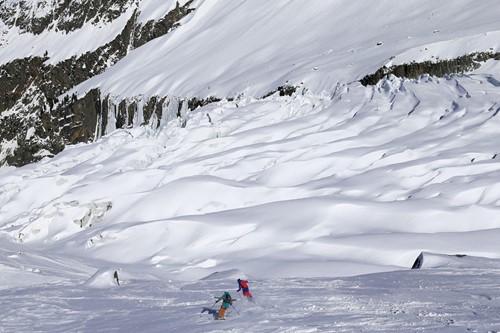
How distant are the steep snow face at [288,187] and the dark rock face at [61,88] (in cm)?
2317

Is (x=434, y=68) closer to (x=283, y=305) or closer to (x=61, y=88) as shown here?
(x=283, y=305)

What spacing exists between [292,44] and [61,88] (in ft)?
114

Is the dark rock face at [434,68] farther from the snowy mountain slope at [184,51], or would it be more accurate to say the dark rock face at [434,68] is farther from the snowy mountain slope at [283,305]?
the snowy mountain slope at [283,305]

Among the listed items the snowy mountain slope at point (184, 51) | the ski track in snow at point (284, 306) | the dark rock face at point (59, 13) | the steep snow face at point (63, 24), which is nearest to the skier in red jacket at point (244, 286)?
the ski track in snow at point (284, 306)

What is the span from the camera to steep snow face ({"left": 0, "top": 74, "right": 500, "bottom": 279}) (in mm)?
15336

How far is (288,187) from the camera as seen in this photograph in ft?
65.3

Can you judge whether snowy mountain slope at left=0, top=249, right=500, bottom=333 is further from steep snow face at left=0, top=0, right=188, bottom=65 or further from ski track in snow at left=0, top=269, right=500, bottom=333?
steep snow face at left=0, top=0, right=188, bottom=65

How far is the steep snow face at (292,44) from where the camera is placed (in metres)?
31.7

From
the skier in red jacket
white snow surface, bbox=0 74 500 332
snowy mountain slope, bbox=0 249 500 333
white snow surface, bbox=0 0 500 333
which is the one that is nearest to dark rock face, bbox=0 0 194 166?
white snow surface, bbox=0 0 500 333

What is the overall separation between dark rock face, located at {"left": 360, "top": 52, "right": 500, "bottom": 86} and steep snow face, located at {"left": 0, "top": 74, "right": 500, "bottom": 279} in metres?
1.37

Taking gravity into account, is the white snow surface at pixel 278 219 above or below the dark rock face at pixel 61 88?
below

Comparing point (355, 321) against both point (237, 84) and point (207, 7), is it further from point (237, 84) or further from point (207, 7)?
point (207, 7)

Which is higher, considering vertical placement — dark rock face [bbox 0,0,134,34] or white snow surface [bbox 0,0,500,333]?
dark rock face [bbox 0,0,134,34]

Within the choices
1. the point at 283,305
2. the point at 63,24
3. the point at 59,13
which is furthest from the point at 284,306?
the point at 59,13
